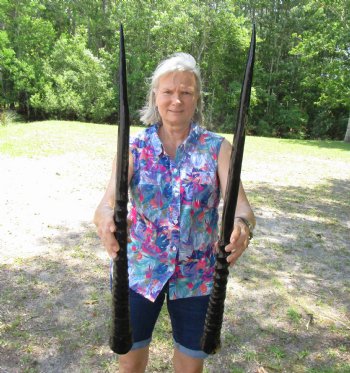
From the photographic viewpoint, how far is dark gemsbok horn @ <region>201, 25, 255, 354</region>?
934mm

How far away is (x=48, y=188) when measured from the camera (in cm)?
814

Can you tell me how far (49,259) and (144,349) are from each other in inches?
119

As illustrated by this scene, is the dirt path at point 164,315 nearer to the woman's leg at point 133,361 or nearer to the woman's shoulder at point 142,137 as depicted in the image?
the woman's leg at point 133,361

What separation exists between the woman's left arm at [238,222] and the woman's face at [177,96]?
24 cm

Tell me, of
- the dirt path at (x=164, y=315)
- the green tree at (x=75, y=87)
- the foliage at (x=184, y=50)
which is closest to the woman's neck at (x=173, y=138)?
the dirt path at (x=164, y=315)

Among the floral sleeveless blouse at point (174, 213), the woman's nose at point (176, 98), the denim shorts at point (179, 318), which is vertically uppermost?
the woman's nose at point (176, 98)

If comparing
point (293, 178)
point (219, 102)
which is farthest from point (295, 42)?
point (293, 178)

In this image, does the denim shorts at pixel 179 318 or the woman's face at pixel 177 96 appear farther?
the denim shorts at pixel 179 318

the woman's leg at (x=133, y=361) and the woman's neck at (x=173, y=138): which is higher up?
the woman's neck at (x=173, y=138)

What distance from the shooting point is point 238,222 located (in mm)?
1468

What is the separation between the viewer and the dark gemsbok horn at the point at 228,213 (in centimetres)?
93

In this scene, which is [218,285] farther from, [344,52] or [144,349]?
[344,52]

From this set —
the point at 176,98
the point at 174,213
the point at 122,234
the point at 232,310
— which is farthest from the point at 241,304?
the point at 122,234

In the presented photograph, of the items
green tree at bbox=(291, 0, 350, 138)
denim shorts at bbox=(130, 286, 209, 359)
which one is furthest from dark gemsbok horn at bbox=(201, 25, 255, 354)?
green tree at bbox=(291, 0, 350, 138)
